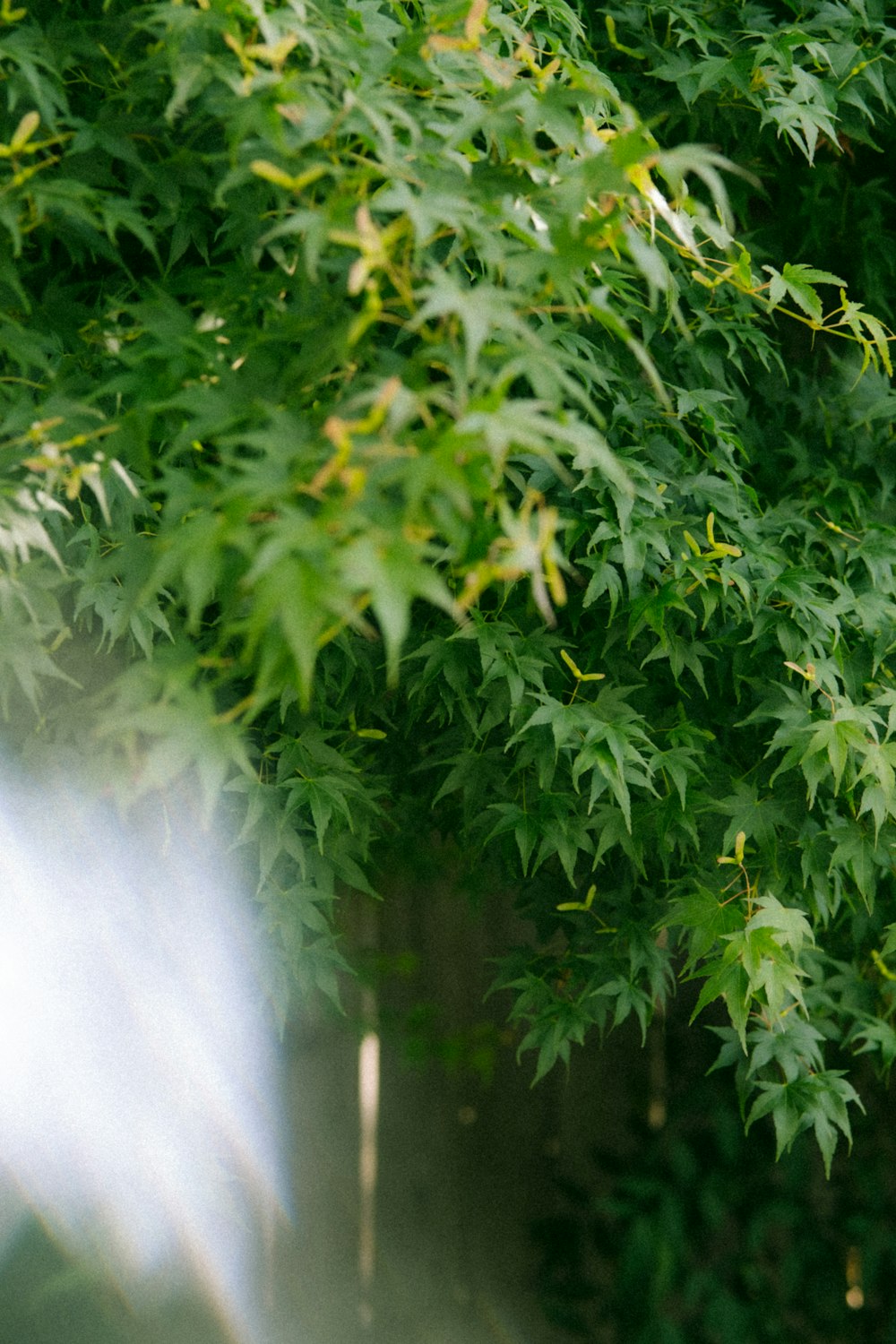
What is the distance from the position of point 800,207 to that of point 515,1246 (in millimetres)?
2721

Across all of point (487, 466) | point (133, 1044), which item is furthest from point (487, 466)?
point (133, 1044)

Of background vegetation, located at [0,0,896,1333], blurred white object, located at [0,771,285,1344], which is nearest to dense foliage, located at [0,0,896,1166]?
background vegetation, located at [0,0,896,1333]

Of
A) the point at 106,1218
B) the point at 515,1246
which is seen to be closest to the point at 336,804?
the point at 106,1218

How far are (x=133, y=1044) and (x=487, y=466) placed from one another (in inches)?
58.5

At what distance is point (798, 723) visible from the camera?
1832mm

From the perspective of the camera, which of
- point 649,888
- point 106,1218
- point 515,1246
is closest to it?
point 649,888

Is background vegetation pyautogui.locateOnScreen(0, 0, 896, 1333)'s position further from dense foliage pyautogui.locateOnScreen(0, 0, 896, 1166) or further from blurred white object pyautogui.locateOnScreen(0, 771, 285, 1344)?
blurred white object pyautogui.locateOnScreen(0, 771, 285, 1344)

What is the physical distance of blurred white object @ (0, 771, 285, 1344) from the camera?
1.78m

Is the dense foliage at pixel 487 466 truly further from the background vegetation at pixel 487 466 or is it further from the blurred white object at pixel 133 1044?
the blurred white object at pixel 133 1044

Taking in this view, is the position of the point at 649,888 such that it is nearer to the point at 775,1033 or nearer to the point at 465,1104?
the point at 775,1033

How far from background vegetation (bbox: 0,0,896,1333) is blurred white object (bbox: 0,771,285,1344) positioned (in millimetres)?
136

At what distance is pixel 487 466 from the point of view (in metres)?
1.09

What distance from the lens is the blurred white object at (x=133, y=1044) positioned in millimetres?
1781

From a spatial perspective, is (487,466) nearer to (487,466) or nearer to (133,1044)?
(487,466)
